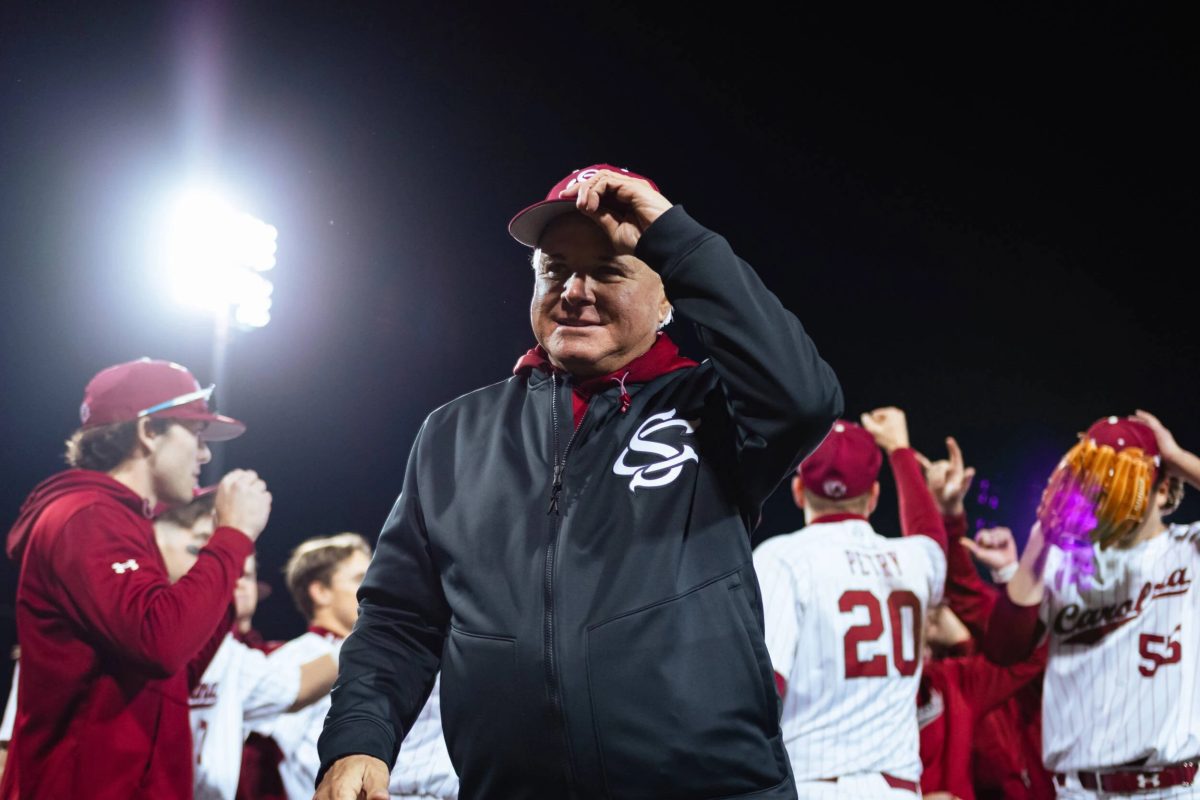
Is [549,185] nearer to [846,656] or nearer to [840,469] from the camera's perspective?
[840,469]

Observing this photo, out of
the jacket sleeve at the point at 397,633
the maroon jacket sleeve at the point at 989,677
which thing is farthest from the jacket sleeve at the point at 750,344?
the maroon jacket sleeve at the point at 989,677

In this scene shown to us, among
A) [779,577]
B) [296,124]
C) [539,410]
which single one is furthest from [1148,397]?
[539,410]

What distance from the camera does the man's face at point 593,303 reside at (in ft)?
5.33

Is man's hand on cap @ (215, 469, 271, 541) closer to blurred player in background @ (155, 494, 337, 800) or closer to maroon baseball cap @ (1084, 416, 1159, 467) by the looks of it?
blurred player in background @ (155, 494, 337, 800)

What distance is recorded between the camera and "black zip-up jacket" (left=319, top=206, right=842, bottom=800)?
1.33 metres

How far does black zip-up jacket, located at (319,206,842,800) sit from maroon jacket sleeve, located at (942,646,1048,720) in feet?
9.40

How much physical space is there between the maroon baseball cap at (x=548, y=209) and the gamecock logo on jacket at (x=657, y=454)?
14.9 inches

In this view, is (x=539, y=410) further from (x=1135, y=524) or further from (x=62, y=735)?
(x=1135, y=524)

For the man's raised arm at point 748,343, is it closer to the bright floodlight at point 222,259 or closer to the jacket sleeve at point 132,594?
the jacket sleeve at point 132,594

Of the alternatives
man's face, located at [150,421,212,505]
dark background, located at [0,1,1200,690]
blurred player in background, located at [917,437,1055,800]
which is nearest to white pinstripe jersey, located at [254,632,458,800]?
man's face, located at [150,421,212,505]

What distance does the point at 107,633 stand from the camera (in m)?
2.83

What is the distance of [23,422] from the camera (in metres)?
5.45

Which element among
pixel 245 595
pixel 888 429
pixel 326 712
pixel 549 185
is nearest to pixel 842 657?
pixel 888 429

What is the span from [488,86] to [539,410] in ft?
18.5
